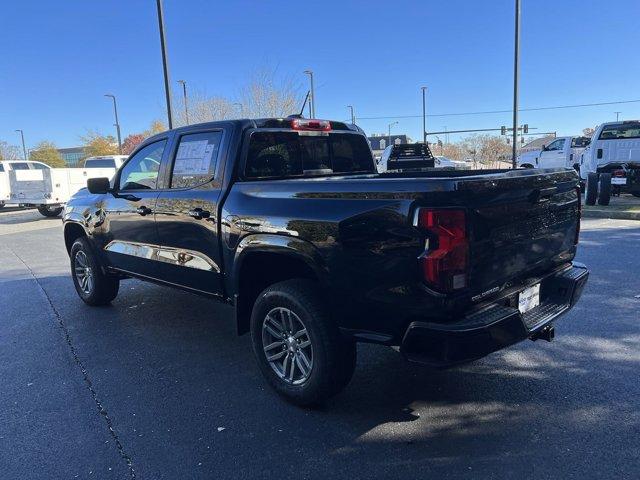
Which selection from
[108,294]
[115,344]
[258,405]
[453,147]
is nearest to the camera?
[258,405]

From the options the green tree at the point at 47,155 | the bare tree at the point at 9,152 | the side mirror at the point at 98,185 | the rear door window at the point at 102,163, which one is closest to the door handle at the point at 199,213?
the side mirror at the point at 98,185

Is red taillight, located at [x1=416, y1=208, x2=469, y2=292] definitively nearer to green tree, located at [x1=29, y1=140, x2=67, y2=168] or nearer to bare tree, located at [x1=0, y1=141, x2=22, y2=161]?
green tree, located at [x1=29, y1=140, x2=67, y2=168]

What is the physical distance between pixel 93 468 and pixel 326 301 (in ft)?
5.39

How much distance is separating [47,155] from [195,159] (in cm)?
6464

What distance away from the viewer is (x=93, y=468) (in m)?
2.90

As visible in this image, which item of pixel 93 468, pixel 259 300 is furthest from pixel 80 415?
pixel 259 300

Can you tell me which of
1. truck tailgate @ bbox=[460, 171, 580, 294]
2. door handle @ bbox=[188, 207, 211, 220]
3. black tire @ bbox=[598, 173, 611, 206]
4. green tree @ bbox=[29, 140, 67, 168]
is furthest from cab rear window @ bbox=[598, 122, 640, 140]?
green tree @ bbox=[29, 140, 67, 168]

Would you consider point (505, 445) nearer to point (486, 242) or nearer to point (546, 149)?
point (486, 242)

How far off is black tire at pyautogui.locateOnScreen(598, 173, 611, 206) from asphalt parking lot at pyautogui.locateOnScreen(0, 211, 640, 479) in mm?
9098

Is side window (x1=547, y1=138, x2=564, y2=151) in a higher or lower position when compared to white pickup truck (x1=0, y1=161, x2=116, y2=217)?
higher

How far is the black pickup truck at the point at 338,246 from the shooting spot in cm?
275

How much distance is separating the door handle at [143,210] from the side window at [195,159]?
439 millimetres

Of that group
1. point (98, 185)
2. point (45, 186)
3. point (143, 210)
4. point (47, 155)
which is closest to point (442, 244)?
point (143, 210)

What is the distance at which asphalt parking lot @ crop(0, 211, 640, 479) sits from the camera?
285 centimetres
